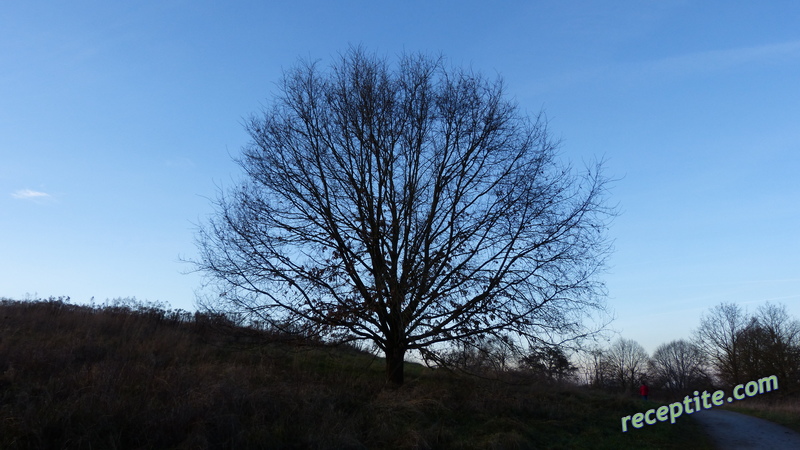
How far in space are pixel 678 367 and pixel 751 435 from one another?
297 ft

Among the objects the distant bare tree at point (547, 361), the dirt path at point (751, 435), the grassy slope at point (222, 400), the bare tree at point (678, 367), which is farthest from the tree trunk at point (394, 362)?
the bare tree at point (678, 367)

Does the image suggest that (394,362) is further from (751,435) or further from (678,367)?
(678,367)

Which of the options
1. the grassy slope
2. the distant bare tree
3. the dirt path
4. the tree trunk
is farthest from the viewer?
the tree trunk

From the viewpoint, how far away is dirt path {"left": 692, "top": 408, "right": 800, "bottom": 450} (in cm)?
1255

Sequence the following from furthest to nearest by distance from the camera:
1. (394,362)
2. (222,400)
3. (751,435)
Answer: (751,435) < (394,362) < (222,400)

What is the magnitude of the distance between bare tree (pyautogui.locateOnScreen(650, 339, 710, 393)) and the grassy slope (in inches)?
2451

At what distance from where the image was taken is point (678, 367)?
3679 inches

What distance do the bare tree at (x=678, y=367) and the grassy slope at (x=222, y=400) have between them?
62.3m

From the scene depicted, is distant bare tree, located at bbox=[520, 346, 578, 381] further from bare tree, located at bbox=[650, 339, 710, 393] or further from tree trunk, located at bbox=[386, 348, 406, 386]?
bare tree, located at bbox=[650, 339, 710, 393]

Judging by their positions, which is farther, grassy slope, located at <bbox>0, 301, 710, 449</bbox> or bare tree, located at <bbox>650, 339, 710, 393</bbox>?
bare tree, located at <bbox>650, 339, 710, 393</bbox>

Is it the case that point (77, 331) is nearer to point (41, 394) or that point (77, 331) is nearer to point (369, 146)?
point (41, 394)

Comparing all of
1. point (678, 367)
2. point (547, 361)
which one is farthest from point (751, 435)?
point (678, 367)

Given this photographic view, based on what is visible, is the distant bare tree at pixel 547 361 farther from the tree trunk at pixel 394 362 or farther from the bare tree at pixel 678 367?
the bare tree at pixel 678 367

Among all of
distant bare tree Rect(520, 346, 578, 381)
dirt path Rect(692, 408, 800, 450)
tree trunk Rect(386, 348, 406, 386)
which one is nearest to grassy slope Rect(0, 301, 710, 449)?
tree trunk Rect(386, 348, 406, 386)
